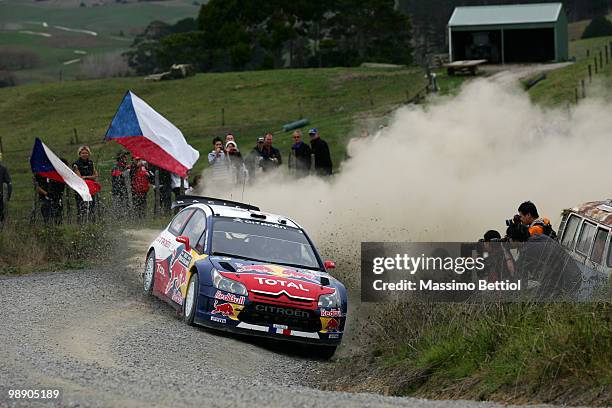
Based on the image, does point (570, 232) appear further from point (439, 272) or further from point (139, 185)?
point (139, 185)

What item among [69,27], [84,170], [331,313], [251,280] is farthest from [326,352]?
[69,27]

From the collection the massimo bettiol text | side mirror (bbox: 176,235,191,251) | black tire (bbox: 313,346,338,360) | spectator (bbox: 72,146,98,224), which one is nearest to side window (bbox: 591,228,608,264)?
the massimo bettiol text

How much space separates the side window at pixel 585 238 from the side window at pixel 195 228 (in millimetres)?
4714

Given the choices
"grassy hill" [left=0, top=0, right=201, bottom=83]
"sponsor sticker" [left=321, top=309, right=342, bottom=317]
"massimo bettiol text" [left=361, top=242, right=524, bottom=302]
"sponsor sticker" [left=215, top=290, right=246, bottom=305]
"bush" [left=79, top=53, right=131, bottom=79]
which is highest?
"grassy hill" [left=0, top=0, right=201, bottom=83]

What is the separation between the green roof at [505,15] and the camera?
204 feet

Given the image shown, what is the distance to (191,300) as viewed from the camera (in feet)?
48.3

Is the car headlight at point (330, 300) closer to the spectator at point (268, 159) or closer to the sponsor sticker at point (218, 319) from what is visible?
the sponsor sticker at point (218, 319)

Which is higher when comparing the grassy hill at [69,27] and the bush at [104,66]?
the grassy hill at [69,27]

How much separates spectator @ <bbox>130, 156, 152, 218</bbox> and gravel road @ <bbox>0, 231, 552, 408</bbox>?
239 inches

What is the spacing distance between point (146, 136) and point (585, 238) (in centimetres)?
1087

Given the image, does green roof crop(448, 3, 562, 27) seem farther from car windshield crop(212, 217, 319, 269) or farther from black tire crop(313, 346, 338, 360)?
black tire crop(313, 346, 338, 360)

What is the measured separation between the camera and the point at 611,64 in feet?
163

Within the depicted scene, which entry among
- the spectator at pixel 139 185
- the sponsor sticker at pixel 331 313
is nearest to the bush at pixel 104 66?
the spectator at pixel 139 185

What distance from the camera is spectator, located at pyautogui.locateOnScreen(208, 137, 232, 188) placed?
2514 centimetres
